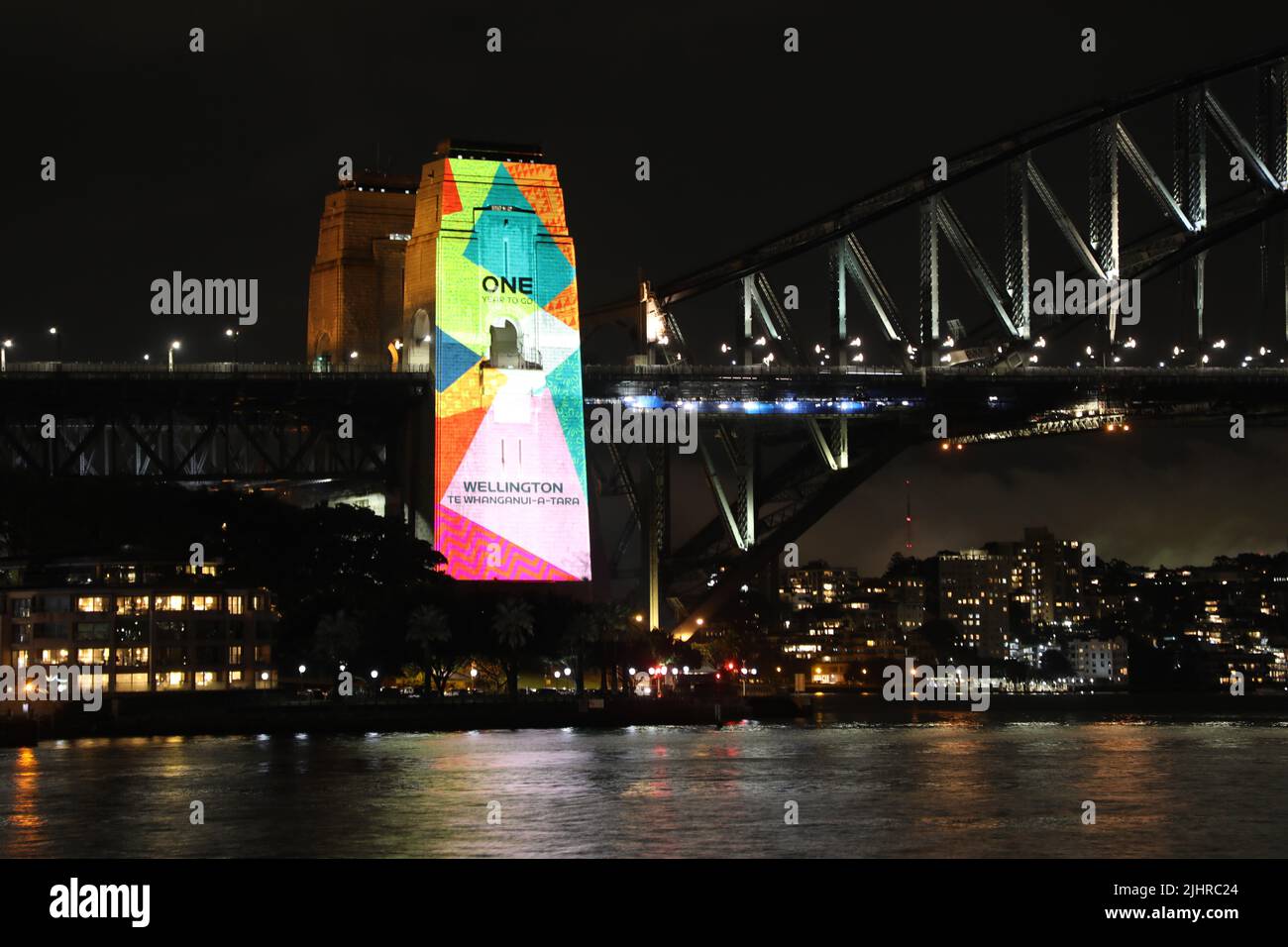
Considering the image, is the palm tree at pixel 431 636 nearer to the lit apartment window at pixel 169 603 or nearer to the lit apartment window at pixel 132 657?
the lit apartment window at pixel 169 603

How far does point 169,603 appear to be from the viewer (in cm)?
12125

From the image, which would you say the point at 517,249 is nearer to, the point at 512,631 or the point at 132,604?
the point at 512,631

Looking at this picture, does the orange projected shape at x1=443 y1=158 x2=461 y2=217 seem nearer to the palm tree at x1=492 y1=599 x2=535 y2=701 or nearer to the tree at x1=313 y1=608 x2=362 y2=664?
the palm tree at x1=492 y1=599 x2=535 y2=701

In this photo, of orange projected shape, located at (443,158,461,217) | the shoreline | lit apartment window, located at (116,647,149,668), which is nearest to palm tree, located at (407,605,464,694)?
the shoreline

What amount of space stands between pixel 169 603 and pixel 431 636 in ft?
43.0

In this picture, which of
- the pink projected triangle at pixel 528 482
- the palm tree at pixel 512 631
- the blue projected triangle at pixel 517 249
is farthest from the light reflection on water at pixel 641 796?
the blue projected triangle at pixel 517 249

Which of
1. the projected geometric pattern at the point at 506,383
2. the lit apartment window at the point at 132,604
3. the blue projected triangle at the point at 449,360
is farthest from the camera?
the blue projected triangle at the point at 449,360

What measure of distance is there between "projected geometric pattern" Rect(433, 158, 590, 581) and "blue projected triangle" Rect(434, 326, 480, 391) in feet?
0.17

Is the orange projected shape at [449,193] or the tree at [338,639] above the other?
the orange projected shape at [449,193]

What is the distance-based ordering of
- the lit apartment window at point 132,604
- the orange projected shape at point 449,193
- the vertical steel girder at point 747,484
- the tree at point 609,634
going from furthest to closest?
the vertical steel girder at point 747,484
the orange projected shape at point 449,193
the tree at point 609,634
the lit apartment window at point 132,604

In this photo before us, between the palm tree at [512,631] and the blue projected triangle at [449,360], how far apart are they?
12.8 metres

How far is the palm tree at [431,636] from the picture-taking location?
396 feet

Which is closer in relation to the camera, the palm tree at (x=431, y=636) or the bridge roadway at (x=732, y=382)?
the palm tree at (x=431, y=636)

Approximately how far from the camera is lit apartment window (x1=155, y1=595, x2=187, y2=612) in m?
121
